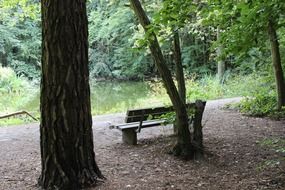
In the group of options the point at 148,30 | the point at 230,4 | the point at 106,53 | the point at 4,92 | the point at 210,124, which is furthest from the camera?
the point at 106,53

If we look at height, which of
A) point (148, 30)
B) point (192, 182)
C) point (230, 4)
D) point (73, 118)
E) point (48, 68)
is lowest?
point (192, 182)

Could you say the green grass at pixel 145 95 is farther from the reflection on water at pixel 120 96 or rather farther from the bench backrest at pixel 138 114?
the bench backrest at pixel 138 114

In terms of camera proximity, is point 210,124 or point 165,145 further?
point 210,124

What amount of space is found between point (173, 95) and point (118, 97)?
17437 millimetres

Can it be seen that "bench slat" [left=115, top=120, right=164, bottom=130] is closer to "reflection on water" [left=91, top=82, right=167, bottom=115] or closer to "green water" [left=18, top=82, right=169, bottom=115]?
"green water" [left=18, top=82, right=169, bottom=115]

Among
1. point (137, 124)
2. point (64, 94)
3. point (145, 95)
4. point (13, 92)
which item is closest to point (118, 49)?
point (145, 95)

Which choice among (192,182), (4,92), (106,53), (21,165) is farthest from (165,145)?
(106,53)

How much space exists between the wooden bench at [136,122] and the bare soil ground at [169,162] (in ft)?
0.62

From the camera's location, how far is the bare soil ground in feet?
17.0

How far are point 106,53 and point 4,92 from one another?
12.1 meters

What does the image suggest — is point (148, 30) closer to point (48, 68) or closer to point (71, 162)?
point (48, 68)

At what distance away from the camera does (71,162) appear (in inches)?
198

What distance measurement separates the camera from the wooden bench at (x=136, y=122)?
25.1 feet

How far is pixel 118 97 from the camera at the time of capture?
77.9 ft
